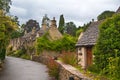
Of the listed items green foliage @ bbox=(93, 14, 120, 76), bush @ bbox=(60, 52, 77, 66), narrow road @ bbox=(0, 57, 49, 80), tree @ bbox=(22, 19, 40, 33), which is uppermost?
tree @ bbox=(22, 19, 40, 33)

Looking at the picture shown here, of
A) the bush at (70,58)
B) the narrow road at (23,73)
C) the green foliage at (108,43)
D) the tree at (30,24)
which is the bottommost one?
the narrow road at (23,73)

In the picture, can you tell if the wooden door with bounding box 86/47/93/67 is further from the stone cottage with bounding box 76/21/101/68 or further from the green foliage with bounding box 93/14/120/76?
the green foliage with bounding box 93/14/120/76

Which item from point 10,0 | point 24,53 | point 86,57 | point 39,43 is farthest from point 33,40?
point 86,57

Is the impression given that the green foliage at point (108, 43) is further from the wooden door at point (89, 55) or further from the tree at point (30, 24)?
the tree at point (30, 24)

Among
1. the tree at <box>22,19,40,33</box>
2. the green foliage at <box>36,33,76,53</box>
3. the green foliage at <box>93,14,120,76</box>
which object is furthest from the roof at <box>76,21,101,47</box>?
the tree at <box>22,19,40,33</box>

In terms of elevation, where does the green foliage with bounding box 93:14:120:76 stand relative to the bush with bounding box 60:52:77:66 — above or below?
above

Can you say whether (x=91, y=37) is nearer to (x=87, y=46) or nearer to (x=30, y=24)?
(x=87, y=46)

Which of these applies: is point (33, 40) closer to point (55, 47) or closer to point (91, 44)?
point (55, 47)

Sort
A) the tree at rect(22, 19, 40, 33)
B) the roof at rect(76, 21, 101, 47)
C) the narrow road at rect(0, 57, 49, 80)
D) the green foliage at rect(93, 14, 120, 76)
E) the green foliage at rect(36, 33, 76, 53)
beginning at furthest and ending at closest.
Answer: the tree at rect(22, 19, 40, 33), the green foliage at rect(36, 33, 76, 53), the roof at rect(76, 21, 101, 47), the narrow road at rect(0, 57, 49, 80), the green foliage at rect(93, 14, 120, 76)

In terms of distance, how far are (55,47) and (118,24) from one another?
43579 millimetres

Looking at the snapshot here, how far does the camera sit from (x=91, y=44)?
28.6 metres

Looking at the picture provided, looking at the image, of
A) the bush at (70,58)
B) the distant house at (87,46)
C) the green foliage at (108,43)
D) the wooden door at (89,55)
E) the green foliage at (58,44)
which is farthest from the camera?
the green foliage at (58,44)

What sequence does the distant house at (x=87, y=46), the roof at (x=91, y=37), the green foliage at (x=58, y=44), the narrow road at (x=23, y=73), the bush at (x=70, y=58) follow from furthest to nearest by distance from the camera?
the green foliage at (x=58, y=44), the distant house at (x=87, y=46), the roof at (x=91, y=37), the narrow road at (x=23, y=73), the bush at (x=70, y=58)

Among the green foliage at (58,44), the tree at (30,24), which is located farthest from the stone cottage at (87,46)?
the tree at (30,24)
